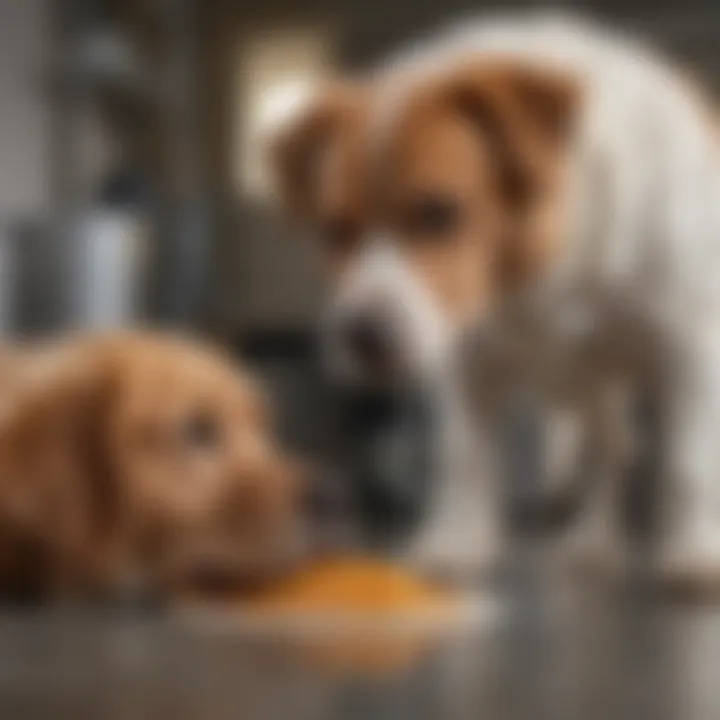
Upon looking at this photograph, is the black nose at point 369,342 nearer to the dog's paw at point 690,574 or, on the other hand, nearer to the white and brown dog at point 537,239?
the white and brown dog at point 537,239

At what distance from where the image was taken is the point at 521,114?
2.99ft

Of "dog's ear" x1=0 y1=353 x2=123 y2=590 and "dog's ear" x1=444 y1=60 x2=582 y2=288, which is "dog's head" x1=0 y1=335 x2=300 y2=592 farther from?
"dog's ear" x1=444 y1=60 x2=582 y2=288

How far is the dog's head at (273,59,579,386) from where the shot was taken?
884 millimetres

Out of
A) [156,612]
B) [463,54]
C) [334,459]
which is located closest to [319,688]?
[156,612]

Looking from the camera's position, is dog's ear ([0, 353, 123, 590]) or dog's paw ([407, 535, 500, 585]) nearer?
dog's ear ([0, 353, 123, 590])

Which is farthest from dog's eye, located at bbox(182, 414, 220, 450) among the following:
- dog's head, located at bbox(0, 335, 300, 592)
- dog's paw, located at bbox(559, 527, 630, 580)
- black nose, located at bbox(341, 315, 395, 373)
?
dog's paw, located at bbox(559, 527, 630, 580)

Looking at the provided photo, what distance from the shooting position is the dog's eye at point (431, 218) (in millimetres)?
885

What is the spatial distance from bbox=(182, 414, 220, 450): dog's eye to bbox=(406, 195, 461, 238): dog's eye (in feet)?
0.50

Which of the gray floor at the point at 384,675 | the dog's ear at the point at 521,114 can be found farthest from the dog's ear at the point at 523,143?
the gray floor at the point at 384,675

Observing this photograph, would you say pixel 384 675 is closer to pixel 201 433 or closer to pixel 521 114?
pixel 201 433

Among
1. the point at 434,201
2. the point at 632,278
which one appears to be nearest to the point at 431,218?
the point at 434,201

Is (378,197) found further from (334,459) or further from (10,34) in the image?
(10,34)

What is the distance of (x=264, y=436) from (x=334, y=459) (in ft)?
0.27

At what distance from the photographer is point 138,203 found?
0.99m
